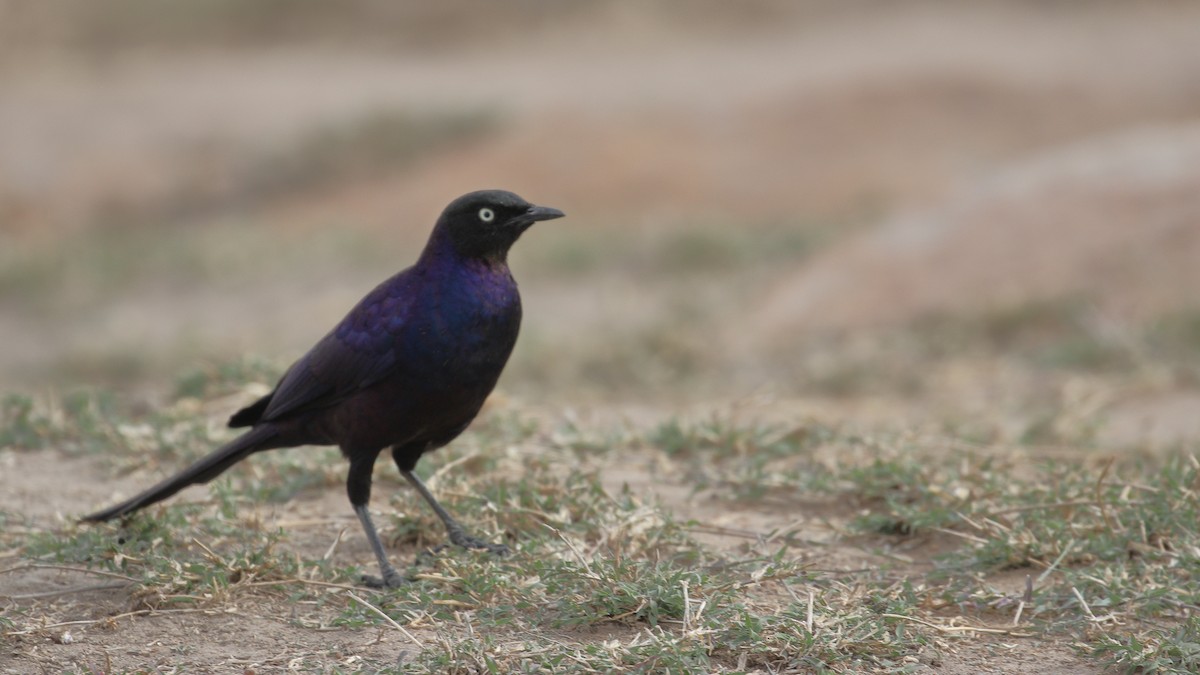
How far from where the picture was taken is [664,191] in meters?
15.2

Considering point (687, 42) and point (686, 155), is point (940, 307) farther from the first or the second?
point (687, 42)

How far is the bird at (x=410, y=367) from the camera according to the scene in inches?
143

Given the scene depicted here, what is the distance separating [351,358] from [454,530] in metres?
0.56

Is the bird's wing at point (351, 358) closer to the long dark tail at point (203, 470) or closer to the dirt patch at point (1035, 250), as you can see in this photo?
the long dark tail at point (203, 470)

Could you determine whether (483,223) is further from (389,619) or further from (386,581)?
(389,619)

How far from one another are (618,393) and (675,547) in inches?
137

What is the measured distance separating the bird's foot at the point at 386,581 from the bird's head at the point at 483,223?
0.82 m

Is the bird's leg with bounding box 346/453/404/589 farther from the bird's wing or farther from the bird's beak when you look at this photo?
the bird's beak

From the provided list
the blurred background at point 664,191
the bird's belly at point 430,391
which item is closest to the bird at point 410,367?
the bird's belly at point 430,391

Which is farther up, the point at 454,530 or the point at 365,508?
the point at 365,508

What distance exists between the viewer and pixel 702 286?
1042 cm

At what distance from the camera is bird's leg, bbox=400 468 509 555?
12.7 feet

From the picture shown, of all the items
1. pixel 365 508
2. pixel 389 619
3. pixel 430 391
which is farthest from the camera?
pixel 365 508

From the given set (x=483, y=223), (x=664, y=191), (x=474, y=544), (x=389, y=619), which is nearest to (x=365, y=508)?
(x=474, y=544)
